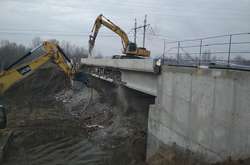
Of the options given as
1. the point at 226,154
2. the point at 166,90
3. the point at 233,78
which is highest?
the point at 233,78

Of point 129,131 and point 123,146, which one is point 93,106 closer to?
point 129,131

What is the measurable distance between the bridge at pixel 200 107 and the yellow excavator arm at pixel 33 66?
21.1ft

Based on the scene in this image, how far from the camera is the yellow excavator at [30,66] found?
61.4 ft

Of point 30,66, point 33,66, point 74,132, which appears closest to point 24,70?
point 30,66

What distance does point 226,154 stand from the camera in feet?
34.1

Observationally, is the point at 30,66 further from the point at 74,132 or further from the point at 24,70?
the point at 74,132

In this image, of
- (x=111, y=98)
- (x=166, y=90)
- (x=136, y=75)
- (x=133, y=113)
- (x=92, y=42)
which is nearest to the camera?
(x=166, y=90)

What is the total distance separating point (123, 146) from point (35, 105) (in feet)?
56.7

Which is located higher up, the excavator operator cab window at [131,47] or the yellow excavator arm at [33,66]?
the excavator operator cab window at [131,47]

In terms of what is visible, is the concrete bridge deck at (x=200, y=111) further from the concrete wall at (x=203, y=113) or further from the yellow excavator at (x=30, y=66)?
the yellow excavator at (x=30, y=66)

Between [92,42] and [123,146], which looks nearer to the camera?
[123,146]

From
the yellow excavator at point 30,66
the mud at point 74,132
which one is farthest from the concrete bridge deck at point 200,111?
the yellow excavator at point 30,66

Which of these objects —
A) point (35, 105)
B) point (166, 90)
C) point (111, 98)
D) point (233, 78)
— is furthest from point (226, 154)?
point (35, 105)

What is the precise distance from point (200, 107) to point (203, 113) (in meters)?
0.31
